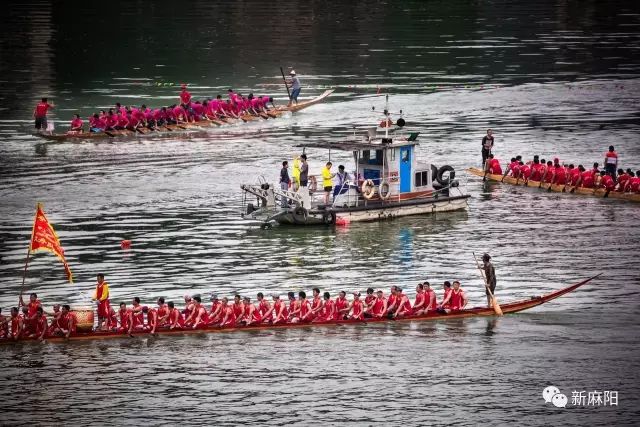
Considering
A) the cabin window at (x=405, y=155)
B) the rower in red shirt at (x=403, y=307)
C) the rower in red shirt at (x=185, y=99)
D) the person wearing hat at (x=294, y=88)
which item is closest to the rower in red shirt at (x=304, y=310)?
the rower in red shirt at (x=403, y=307)

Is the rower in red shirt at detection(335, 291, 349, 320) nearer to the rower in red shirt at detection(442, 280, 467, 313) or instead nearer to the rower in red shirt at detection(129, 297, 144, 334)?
the rower in red shirt at detection(442, 280, 467, 313)

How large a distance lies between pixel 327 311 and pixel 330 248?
9598mm

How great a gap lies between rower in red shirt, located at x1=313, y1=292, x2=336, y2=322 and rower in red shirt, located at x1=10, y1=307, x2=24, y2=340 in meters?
9.09

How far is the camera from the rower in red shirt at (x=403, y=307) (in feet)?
140

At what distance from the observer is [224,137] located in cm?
7488

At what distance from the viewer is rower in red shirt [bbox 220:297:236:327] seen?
4209 cm

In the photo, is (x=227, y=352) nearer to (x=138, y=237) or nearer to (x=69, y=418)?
(x=69, y=418)

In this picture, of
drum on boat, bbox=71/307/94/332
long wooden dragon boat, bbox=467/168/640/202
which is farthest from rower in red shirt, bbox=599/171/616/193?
drum on boat, bbox=71/307/94/332

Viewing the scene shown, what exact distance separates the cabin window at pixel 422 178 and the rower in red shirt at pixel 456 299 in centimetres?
1461

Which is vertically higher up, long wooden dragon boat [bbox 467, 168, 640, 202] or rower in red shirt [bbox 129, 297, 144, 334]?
long wooden dragon boat [bbox 467, 168, 640, 202]

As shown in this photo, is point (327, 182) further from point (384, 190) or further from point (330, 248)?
point (330, 248)

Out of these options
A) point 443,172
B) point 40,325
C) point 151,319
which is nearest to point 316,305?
point 151,319

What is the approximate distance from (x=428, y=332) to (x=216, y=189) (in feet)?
72.6

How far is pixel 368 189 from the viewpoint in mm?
55812
